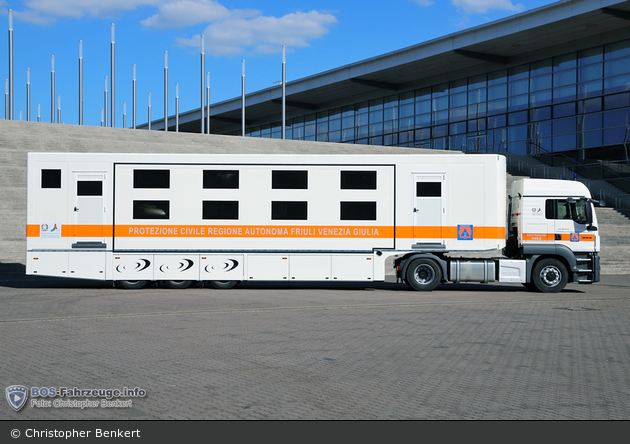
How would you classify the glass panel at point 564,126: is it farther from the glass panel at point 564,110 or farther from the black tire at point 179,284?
the black tire at point 179,284

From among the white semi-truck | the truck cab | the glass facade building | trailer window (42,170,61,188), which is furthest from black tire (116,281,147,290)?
the glass facade building

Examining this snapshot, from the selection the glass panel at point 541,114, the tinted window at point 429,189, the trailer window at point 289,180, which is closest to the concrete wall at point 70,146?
the glass panel at point 541,114

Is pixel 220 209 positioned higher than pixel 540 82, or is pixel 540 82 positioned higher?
pixel 540 82

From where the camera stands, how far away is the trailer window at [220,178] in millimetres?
18172

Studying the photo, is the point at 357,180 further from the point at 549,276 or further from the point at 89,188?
the point at 89,188

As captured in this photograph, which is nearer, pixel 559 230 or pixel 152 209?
pixel 152 209

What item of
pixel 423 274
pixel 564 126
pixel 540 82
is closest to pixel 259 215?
pixel 423 274

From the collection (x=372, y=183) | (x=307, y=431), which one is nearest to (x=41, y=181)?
(x=372, y=183)

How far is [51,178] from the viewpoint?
59.1ft

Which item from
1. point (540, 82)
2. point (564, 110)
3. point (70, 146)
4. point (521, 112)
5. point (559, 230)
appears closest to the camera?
point (559, 230)

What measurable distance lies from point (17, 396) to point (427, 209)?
13.4 metres

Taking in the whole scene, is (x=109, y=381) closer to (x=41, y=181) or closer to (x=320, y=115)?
(x=41, y=181)

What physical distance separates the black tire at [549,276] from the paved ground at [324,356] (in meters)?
2.64

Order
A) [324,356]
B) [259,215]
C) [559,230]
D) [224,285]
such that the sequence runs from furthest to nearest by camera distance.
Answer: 1. [224,285]
2. [559,230]
3. [259,215]
4. [324,356]
